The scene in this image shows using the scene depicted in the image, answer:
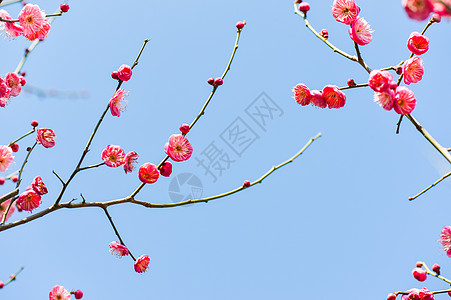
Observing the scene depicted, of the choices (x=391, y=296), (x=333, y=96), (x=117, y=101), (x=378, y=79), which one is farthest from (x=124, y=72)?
(x=391, y=296)

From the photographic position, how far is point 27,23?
9.09ft

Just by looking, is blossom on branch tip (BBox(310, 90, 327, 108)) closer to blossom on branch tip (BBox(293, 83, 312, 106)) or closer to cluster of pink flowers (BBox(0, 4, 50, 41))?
blossom on branch tip (BBox(293, 83, 312, 106))

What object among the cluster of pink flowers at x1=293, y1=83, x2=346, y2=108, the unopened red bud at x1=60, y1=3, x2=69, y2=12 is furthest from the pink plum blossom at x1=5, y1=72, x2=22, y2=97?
the cluster of pink flowers at x1=293, y1=83, x2=346, y2=108

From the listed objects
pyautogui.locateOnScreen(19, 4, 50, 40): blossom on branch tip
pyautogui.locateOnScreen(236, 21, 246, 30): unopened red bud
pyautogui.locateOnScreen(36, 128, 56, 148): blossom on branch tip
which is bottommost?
pyautogui.locateOnScreen(236, 21, 246, 30): unopened red bud

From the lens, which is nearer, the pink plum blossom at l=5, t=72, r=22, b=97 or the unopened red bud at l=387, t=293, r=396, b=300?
the unopened red bud at l=387, t=293, r=396, b=300

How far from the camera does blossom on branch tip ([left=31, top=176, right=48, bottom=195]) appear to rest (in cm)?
243

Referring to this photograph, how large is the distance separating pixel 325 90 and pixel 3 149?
2144mm

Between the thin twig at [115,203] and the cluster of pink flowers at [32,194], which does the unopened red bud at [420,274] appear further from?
the cluster of pink flowers at [32,194]

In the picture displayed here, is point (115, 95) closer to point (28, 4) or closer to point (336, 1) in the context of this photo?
point (28, 4)

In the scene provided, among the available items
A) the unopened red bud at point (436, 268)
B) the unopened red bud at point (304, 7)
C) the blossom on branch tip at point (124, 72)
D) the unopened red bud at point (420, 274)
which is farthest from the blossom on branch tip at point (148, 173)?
the unopened red bud at point (436, 268)

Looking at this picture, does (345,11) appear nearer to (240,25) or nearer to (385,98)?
(240,25)

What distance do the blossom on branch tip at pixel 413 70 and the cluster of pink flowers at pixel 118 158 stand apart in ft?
5.33

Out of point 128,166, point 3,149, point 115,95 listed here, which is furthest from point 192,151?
point 3,149

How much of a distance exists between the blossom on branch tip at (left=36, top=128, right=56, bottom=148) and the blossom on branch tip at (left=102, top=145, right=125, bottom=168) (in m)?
0.44
